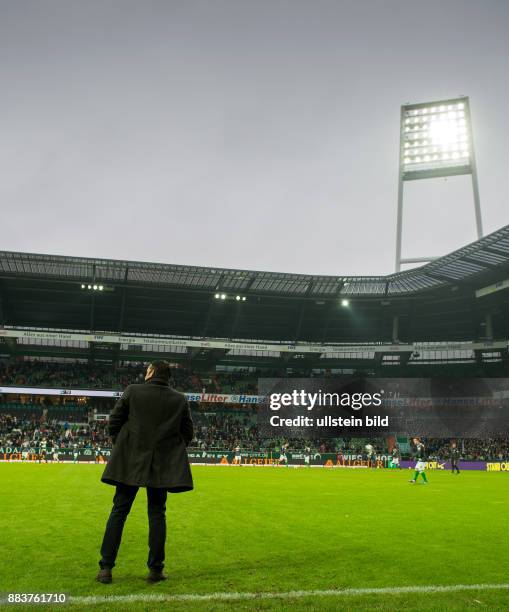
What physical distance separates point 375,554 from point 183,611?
12.8ft

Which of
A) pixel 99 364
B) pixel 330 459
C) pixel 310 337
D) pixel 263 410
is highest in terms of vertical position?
pixel 310 337

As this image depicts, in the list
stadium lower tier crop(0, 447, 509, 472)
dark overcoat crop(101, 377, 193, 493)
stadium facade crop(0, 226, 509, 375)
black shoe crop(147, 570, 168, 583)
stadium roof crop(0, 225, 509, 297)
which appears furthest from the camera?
stadium facade crop(0, 226, 509, 375)

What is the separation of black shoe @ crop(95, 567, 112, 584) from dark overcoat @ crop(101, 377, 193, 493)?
35.3 inches

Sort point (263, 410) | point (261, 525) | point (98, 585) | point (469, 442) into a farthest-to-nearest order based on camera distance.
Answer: point (263, 410)
point (469, 442)
point (261, 525)
point (98, 585)

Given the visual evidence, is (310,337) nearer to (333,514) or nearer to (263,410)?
(263,410)

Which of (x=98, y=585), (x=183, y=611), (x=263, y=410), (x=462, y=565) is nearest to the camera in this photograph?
(x=183, y=611)

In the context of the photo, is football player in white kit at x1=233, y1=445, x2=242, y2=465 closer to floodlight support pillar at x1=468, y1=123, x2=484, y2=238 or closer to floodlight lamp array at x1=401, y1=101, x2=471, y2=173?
floodlight support pillar at x1=468, y1=123, x2=484, y2=238

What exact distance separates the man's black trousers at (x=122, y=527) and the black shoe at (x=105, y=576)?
0.13ft

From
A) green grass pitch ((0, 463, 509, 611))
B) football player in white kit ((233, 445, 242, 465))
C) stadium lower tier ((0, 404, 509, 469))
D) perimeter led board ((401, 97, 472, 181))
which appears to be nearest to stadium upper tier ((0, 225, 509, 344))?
stadium lower tier ((0, 404, 509, 469))

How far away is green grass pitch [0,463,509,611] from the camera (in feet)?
18.9

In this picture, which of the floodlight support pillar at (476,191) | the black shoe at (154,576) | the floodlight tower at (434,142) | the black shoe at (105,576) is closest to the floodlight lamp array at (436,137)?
the floodlight tower at (434,142)

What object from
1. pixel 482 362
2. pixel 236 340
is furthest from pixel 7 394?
pixel 482 362

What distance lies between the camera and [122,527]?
6152 millimetres

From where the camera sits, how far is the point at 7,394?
62.7 m
